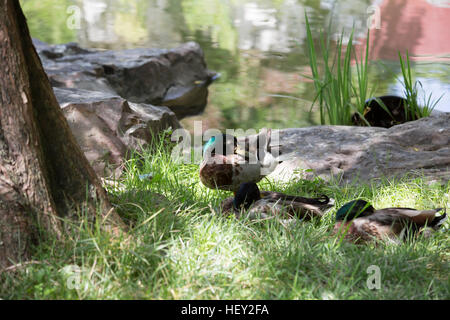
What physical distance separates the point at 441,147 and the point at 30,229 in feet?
11.6

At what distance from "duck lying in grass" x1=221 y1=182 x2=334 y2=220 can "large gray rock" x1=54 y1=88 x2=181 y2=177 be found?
1269 mm

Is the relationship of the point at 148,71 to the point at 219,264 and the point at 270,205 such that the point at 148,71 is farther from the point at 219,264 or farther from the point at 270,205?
the point at 219,264

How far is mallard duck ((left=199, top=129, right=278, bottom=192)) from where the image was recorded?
351cm

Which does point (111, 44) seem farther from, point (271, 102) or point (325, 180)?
point (325, 180)

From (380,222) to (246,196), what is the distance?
82 cm

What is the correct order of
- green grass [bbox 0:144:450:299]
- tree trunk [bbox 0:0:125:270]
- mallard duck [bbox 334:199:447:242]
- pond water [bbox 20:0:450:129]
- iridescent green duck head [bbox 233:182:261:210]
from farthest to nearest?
pond water [bbox 20:0:450:129] < iridescent green duck head [bbox 233:182:261:210] < mallard duck [bbox 334:199:447:242] < tree trunk [bbox 0:0:125:270] < green grass [bbox 0:144:450:299]

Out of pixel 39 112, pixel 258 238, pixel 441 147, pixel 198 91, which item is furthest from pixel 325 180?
pixel 198 91

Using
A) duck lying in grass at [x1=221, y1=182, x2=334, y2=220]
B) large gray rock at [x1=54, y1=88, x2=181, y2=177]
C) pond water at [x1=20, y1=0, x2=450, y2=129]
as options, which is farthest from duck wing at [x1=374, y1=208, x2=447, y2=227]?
pond water at [x1=20, y1=0, x2=450, y2=129]

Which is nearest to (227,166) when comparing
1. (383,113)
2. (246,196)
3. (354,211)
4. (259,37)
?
(246,196)

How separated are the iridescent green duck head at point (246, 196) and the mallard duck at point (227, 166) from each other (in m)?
0.23

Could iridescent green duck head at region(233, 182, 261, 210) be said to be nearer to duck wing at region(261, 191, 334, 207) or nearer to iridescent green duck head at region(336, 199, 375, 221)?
duck wing at region(261, 191, 334, 207)

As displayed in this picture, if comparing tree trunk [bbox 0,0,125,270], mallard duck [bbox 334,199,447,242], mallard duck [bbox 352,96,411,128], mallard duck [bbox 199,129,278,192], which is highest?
tree trunk [bbox 0,0,125,270]

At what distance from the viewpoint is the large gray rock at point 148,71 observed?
7.55m

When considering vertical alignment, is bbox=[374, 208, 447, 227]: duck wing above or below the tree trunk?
below
